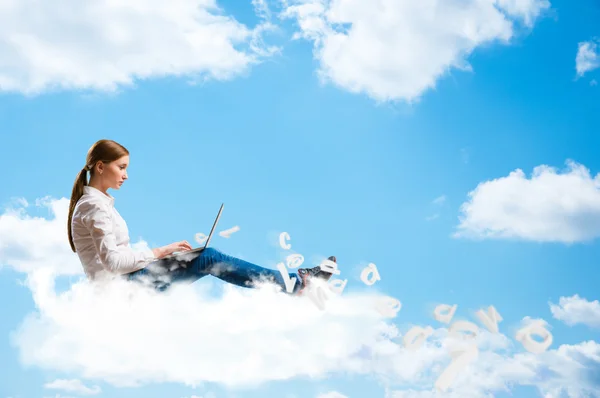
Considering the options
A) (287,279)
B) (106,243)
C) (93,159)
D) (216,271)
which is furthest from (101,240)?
(287,279)

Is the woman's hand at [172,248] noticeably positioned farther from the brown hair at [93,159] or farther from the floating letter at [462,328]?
the floating letter at [462,328]

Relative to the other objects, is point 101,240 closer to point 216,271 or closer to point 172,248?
point 172,248

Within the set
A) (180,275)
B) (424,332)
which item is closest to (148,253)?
(180,275)

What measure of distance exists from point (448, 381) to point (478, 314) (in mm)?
417

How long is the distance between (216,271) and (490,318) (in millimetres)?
1608

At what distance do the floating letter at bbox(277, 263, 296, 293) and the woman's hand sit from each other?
0.57 meters

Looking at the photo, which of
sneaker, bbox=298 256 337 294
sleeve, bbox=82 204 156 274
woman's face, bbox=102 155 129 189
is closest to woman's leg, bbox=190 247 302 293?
sneaker, bbox=298 256 337 294

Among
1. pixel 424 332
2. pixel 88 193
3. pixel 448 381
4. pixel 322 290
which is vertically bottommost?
pixel 448 381

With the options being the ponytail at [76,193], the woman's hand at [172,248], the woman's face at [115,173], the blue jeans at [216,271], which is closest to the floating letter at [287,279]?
the blue jeans at [216,271]

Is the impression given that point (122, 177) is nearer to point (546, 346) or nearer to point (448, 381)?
point (448, 381)

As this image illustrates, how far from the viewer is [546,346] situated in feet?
12.8

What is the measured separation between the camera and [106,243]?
385cm

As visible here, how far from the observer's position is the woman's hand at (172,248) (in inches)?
169

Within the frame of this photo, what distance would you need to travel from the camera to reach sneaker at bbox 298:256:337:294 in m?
4.23
